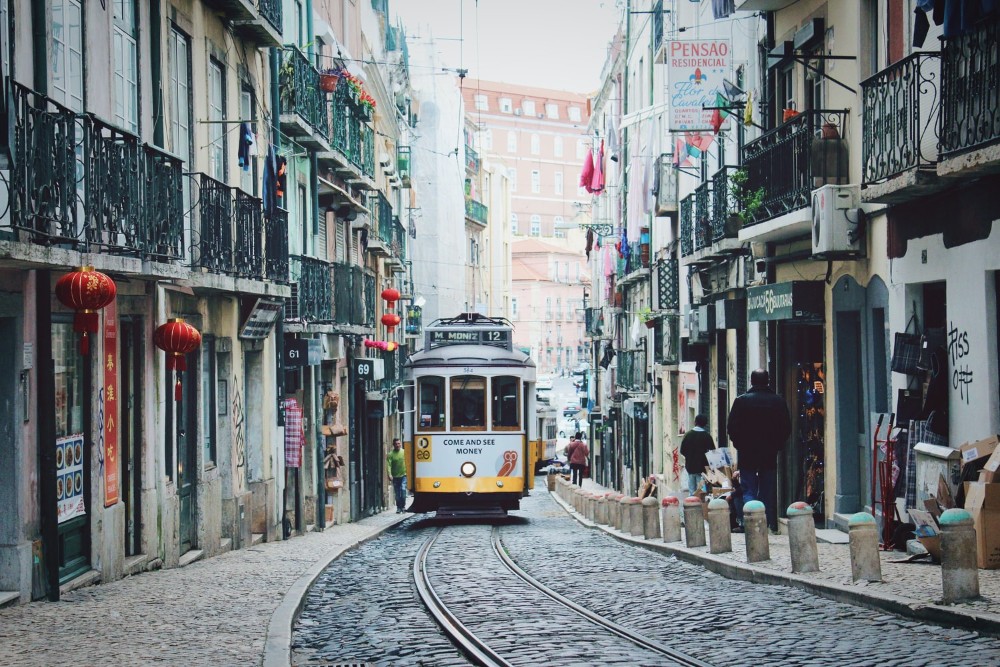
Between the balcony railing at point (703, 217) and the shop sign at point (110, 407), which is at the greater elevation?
the balcony railing at point (703, 217)

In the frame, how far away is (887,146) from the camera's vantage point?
528 inches

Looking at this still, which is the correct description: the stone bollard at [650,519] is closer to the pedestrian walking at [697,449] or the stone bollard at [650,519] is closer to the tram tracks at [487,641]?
the pedestrian walking at [697,449]

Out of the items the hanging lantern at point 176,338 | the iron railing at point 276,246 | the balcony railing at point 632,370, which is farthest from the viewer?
the balcony railing at point 632,370

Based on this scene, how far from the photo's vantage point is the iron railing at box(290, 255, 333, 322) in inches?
941

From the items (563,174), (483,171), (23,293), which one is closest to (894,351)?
(23,293)

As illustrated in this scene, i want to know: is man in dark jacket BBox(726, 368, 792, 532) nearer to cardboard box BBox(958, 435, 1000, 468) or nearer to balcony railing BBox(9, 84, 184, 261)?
cardboard box BBox(958, 435, 1000, 468)

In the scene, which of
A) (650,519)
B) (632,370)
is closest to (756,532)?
(650,519)

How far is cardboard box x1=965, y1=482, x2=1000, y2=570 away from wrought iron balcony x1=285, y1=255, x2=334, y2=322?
45.7 feet

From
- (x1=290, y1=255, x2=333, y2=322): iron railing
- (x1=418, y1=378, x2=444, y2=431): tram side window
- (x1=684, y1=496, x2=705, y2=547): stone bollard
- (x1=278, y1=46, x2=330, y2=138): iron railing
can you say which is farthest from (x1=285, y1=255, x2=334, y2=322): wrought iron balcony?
(x1=684, y1=496, x2=705, y2=547): stone bollard

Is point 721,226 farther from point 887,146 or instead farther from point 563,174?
point 563,174

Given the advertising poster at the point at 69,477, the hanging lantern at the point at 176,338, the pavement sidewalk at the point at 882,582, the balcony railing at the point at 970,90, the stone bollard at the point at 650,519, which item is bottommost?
the stone bollard at the point at 650,519

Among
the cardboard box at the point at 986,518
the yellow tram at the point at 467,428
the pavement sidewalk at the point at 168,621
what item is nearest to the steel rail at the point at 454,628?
the pavement sidewalk at the point at 168,621

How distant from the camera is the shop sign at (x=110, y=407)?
1327 centimetres

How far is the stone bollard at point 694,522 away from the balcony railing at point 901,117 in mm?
4283
